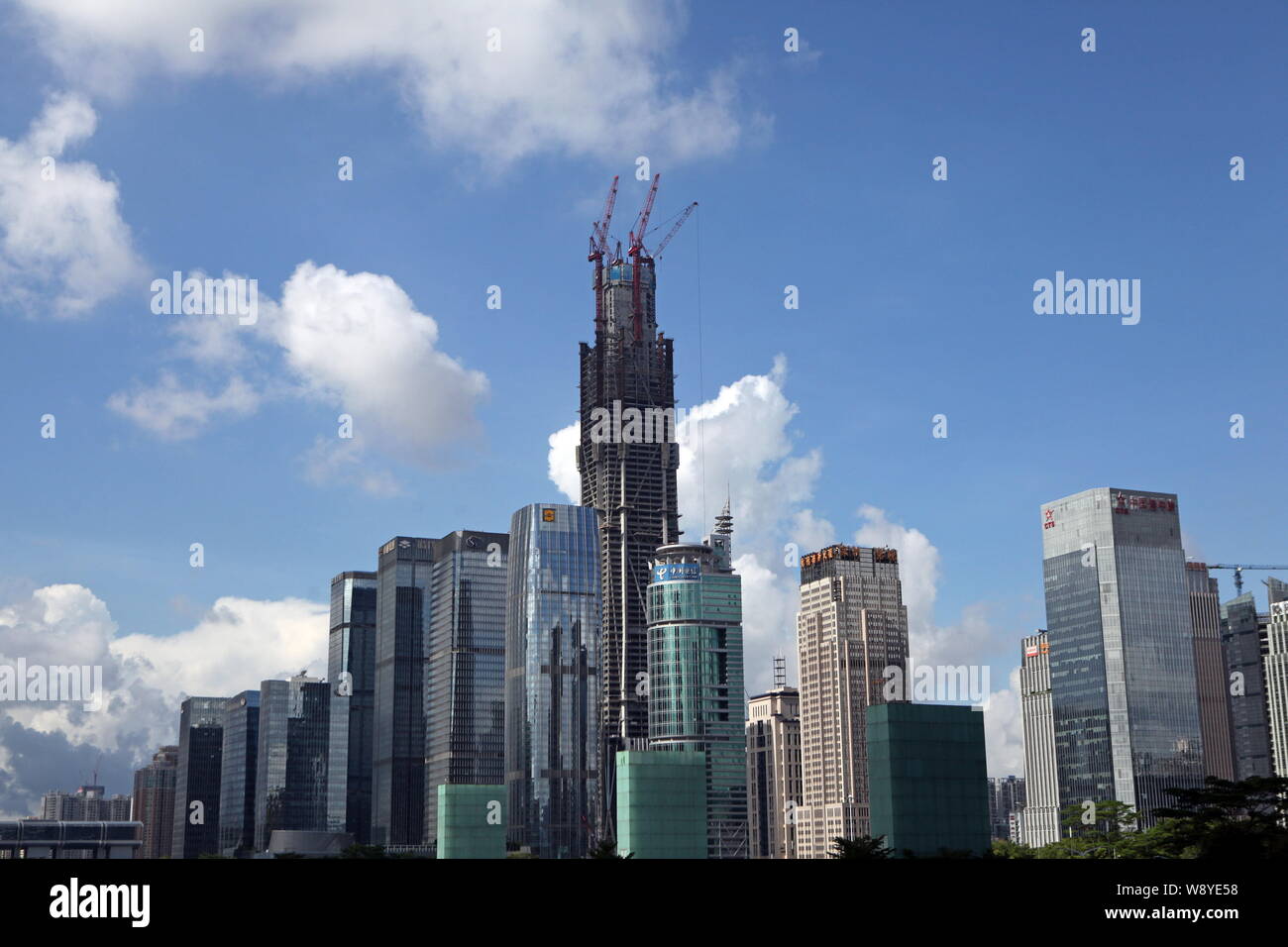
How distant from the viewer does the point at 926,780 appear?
6639 inches

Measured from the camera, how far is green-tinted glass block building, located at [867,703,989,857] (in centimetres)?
16650

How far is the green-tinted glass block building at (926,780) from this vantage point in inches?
6555
